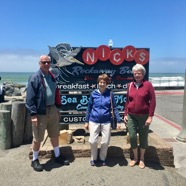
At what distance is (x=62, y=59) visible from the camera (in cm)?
652

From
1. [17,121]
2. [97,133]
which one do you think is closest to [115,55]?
[97,133]

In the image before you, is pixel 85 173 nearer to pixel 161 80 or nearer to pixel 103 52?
pixel 103 52

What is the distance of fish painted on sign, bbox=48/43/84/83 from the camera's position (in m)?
6.45

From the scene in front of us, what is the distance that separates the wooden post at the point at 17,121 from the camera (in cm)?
625

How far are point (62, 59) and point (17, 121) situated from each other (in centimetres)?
167

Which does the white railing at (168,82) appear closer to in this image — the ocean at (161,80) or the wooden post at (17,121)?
the ocean at (161,80)

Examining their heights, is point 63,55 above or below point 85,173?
above

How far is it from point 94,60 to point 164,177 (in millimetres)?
3049

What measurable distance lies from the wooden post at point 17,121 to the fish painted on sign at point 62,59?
3.47ft

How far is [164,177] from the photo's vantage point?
4773mm

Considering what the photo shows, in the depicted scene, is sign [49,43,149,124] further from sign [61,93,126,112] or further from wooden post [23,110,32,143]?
wooden post [23,110,32,143]

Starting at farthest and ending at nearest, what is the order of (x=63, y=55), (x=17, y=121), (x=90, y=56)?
(x=90, y=56), (x=63, y=55), (x=17, y=121)

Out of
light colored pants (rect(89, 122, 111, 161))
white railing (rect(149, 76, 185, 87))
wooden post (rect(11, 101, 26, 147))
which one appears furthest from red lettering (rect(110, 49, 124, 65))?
white railing (rect(149, 76, 185, 87))

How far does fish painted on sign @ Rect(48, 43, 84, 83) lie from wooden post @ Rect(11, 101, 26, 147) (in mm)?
1057
